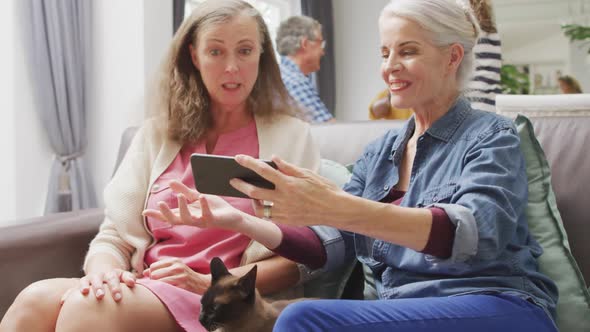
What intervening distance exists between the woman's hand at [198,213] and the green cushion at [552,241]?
642 mm

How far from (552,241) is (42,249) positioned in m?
1.27

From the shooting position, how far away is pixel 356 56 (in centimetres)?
699

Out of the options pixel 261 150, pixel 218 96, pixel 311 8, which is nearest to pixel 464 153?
pixel 261 150

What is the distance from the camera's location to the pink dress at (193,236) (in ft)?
5.11

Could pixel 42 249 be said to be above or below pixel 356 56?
below

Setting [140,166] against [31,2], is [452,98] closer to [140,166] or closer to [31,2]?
[140,166]

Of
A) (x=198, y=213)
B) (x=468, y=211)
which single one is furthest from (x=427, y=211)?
(x=198, y=213)

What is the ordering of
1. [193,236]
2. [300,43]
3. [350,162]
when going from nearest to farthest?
[193,236]
[350,162]
[300,43]

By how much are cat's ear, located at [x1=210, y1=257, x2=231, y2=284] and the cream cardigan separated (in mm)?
401

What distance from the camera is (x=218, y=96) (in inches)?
72.7

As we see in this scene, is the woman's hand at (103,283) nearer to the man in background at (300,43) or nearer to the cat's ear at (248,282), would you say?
the cat's ear at (248,282)

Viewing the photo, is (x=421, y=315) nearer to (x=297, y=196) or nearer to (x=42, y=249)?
(x=297, y=196)

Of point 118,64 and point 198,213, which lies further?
point 118,64

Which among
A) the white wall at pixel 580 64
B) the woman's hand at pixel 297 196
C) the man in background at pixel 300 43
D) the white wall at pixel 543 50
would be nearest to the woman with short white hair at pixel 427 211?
the woman's hand at pixel 297 196
